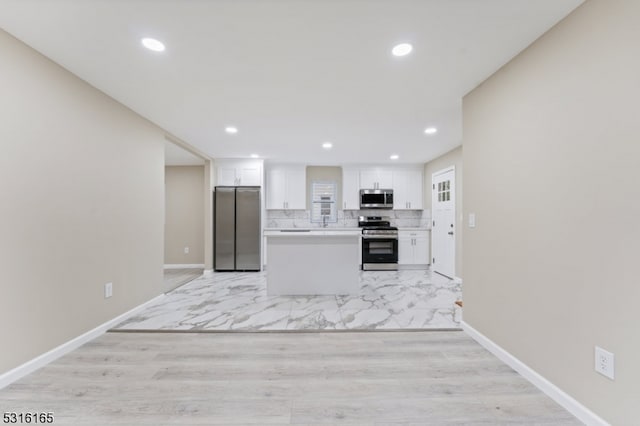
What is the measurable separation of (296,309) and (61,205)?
254cm

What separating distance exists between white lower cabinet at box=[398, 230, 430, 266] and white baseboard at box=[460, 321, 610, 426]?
3.49 m

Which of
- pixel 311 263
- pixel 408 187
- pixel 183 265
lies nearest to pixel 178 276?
pixel 183 265

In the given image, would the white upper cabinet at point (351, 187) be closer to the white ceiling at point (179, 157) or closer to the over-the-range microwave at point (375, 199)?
the over-the-range microwave at point (375, 199)

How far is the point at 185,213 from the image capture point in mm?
6293

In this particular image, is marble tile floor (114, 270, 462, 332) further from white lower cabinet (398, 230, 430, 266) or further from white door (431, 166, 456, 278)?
white lower cabinet (398, 230, 430, 266)

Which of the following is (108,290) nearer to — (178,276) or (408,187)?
(178,276)

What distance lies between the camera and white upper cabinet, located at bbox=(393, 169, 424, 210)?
619cm

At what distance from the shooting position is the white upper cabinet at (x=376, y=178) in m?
6.18

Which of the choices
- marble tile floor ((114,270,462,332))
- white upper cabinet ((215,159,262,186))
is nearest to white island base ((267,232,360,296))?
marble tile floor ((114,270,462,332))

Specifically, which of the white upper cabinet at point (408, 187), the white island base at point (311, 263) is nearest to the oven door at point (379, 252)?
the white upper cabinet at point (408, 187)

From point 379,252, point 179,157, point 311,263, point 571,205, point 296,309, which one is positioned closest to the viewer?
point 571,205

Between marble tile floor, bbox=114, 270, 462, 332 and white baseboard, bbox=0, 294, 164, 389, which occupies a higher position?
white baseboard, bbox=0, 294, 164, 389

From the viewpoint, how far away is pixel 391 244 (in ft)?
19.2

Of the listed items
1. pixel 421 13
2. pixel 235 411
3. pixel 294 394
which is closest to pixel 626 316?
pixel 294 394
